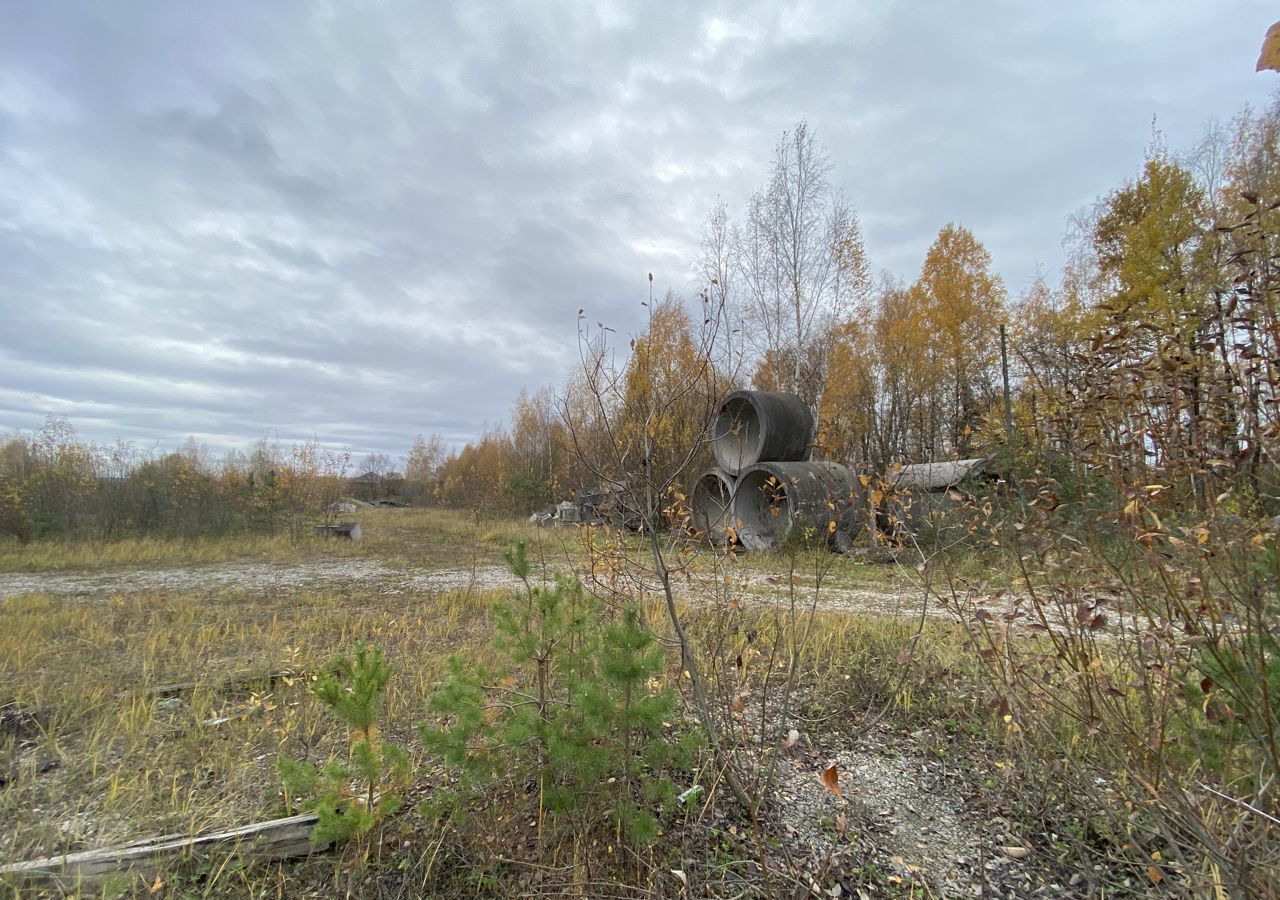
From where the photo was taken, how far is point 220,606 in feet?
18.2

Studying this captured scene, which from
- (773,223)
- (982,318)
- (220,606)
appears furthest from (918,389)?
(220,606)

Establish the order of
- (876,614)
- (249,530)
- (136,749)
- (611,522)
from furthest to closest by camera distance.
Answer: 1. (249,530)
2. (876,614)
3. (611,522)
4. (136,749)

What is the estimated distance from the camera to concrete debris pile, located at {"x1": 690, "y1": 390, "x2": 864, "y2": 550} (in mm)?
9688

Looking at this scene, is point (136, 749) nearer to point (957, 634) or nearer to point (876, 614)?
point (957, 634)

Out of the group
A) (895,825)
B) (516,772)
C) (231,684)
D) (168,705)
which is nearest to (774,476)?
(895,825)

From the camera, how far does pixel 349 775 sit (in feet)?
6.08

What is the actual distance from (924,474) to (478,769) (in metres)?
10.7

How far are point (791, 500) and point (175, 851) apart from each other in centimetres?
880

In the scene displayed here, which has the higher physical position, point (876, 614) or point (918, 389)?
point (918, 389)

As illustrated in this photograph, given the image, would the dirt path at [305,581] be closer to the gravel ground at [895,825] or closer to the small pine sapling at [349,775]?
the gravel ground at [895,825]

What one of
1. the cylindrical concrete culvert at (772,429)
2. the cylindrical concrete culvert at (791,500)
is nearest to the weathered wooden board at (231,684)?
the cylindrical concrete culvert at (791,500)

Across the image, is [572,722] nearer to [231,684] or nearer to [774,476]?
[231,684]

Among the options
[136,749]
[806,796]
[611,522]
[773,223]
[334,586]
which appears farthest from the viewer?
[773,223]

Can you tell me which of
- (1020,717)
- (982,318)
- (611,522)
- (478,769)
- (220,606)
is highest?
(982,318)
